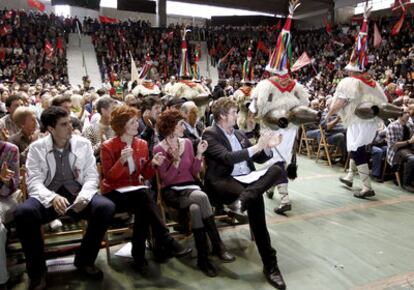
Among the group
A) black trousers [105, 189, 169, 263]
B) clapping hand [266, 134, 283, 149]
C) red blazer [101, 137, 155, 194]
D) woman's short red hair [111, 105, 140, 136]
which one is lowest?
black trousers [105, 189, 169, 263]

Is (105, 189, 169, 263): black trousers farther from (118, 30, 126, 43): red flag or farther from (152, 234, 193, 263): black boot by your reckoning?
(118, 30, 126, 43): red flag

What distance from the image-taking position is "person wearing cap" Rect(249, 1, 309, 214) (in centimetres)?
455

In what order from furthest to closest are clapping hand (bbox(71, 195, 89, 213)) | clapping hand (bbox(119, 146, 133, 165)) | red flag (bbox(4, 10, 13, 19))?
1. red flag (bbox(4, 10, 13, 19))
2. clapping hand (bbox(119, 146, 133, 165))
3. clapping hand (bbox(71, 195, 89, 213))

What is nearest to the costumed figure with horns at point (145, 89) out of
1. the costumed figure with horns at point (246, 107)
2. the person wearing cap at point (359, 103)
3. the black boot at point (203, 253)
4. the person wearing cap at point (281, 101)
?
the costumed figure with horns at point (246, 107)

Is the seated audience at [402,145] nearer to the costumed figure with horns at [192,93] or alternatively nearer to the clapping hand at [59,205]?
the costumed figure with horns at [192,93]

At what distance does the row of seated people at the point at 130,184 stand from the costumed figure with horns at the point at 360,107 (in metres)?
2.27

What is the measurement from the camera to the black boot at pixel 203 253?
304cm

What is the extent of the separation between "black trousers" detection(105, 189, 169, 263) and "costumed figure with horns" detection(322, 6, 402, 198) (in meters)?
3.00

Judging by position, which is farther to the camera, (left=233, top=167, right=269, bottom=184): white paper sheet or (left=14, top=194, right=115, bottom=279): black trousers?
(left=233, top=167, right=269, bottom=184): white paper sheet

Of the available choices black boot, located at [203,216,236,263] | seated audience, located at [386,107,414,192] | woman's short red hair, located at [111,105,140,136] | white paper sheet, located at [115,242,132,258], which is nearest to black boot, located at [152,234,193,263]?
black boot, located at [203,216,236,263]

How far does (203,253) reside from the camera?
10.0ft

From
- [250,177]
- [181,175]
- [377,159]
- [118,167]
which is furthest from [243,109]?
[118,167]

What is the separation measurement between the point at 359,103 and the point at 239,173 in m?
2.37

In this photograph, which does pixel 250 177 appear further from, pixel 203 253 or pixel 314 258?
pixel 314 258
